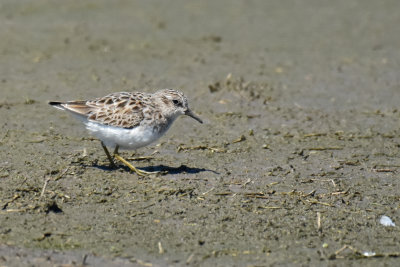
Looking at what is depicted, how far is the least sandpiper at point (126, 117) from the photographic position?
29.5 ft

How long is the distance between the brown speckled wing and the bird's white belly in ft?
0.20

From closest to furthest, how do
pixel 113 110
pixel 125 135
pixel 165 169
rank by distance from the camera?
pixel 125 135, pixel 113 110, pixel 165 169

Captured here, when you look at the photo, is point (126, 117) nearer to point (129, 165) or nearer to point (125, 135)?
point (125, 135)

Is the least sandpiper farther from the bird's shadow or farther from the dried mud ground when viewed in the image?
the dried mud ground

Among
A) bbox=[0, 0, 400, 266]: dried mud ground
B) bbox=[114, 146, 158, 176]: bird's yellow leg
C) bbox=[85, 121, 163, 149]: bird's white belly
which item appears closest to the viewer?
bbox=[0, 0, 400, 266]: dried mud ground

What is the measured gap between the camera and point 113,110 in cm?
909

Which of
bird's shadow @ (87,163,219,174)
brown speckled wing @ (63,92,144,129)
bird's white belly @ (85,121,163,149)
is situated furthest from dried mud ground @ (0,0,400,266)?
brown speckled wing @ (63,92,144,129)

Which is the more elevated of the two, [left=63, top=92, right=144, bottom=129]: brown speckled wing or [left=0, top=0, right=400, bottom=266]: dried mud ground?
[left=63, top=92, right=144, bottom=129]: brown speckled wing

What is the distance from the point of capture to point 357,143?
36.3 feet

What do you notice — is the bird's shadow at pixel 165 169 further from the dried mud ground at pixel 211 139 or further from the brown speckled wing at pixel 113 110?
the brown speckled wing at pixel 113 110

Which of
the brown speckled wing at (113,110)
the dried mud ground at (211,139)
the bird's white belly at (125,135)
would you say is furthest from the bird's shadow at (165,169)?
the brown speckled wing at (113,110)

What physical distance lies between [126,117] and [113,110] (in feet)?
0.71

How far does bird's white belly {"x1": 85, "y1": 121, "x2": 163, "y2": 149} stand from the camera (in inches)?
352

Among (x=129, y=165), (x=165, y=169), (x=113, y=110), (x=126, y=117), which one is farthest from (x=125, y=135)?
(x=165, y=169)
